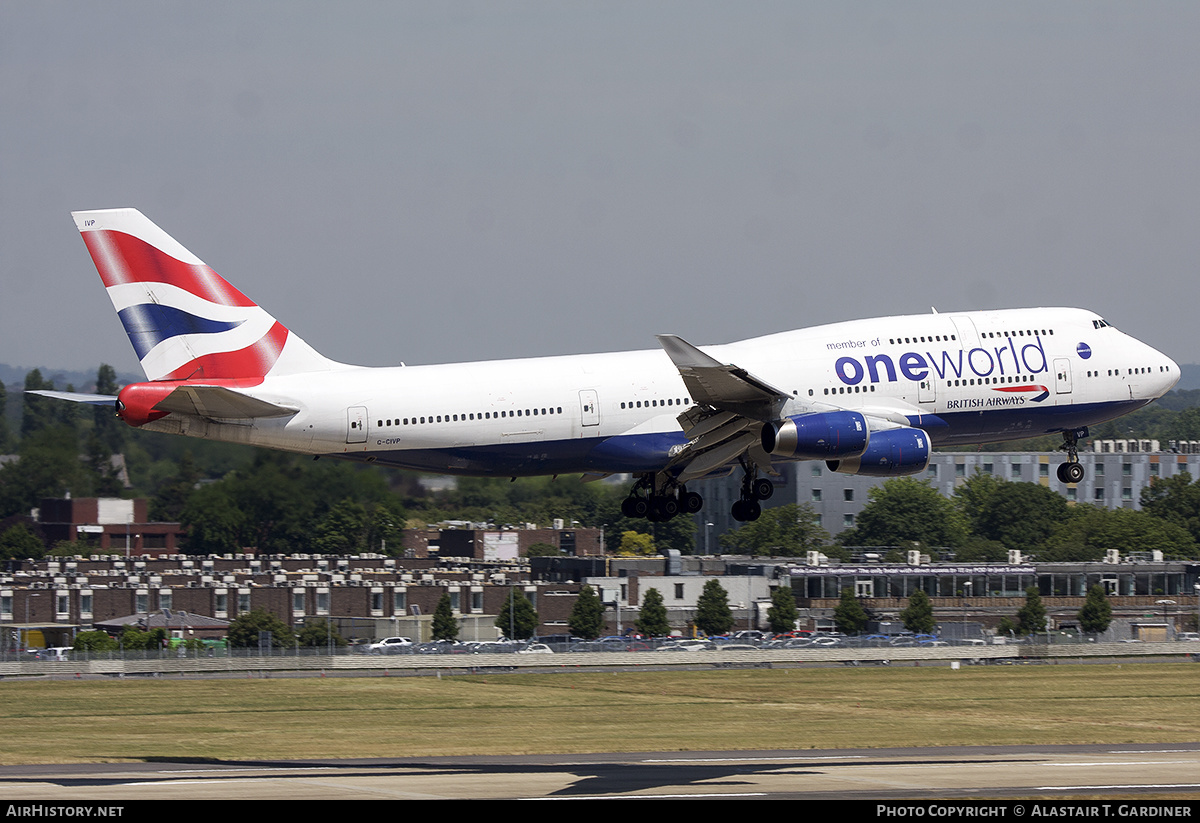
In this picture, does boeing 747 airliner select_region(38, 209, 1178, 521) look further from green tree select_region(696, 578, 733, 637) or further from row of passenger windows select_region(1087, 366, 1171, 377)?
green tree select_region(696, 578, 733, 637)

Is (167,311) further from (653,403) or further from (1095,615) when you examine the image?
(1095,615)

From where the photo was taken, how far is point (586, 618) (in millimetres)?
110188

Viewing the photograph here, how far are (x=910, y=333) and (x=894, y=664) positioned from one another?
38.7 m

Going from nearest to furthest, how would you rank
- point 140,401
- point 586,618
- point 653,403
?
point 140,401
point 653,403
point 586,618

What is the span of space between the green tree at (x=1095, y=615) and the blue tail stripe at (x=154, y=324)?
82728 millimetres

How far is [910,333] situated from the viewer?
52844 mm

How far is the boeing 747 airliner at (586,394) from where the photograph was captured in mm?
48312

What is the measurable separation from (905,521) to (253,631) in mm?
85592

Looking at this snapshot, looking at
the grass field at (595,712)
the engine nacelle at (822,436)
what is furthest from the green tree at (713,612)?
the engine nacelle at (822,436)

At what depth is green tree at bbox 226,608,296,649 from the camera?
99.6 meters

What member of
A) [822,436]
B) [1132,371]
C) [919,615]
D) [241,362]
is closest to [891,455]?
[822,436]

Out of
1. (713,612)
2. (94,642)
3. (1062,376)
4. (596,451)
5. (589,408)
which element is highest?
(1062,376)

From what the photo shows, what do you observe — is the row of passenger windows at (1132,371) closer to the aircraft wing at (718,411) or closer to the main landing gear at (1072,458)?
the main landing gear at (1072,458)
